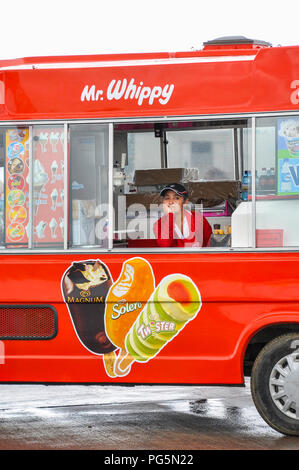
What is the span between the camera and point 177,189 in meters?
8.27

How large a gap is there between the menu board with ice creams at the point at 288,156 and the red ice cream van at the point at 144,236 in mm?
11

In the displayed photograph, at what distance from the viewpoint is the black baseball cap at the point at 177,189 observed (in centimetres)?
827

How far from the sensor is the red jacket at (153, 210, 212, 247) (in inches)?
314

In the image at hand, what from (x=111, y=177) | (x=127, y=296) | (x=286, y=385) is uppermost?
(x=111, y=177)

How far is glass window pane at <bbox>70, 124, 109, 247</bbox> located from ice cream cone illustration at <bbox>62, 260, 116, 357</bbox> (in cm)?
33

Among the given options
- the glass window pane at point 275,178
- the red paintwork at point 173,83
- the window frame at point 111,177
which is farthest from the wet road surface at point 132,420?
the red paintwork at point 173,83

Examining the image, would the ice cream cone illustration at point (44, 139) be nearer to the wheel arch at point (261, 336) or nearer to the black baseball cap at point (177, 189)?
the black baseball cap at point (177, 189)

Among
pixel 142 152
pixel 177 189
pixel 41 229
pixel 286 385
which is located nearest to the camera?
pixel 286 385

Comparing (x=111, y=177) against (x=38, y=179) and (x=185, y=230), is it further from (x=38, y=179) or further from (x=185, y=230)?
(x=185, y=230)

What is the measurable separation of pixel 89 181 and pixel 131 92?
0.81 m

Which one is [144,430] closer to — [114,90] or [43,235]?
[43,235]

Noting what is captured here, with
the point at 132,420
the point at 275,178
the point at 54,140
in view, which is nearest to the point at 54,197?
the point at 54,140

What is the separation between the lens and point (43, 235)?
26.2 feet

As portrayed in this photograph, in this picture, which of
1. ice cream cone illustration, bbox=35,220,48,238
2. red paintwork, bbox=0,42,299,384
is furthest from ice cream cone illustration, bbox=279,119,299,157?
ice cream cone illustration, bbox=35,220,48,238
